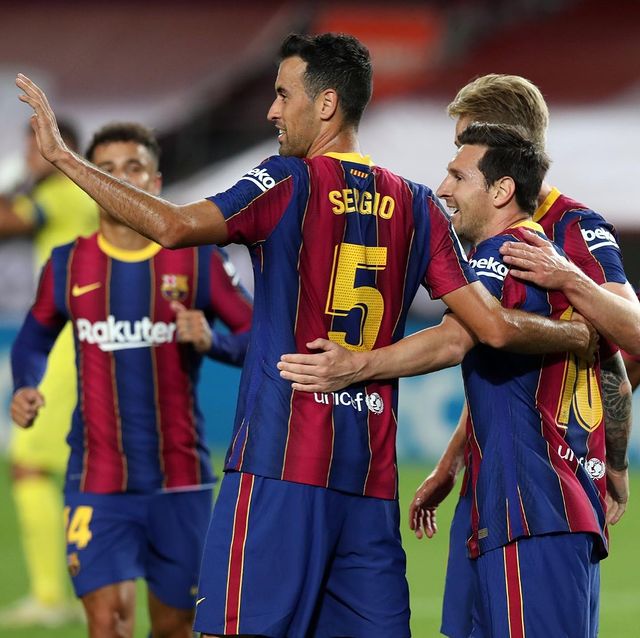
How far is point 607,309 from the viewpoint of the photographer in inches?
143

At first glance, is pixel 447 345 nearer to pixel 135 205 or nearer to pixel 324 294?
pixel 324 294

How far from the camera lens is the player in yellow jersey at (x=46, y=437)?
653cm

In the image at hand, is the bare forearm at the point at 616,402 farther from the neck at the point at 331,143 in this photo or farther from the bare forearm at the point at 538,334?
the neck at the point at 331,143

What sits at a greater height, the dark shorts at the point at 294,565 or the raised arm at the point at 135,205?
the raised arm at the point at 135,205

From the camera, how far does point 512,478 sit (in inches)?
142

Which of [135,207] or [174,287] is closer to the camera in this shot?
[135,207]

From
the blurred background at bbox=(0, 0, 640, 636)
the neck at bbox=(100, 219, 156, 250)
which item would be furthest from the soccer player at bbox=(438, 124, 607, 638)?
the blurred background at bbox=(0, 0, 640, 636)

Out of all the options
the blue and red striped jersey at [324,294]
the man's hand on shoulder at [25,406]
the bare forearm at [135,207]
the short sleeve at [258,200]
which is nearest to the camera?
the bare forearm at [135,207]

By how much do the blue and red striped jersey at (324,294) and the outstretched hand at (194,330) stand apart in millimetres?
1110

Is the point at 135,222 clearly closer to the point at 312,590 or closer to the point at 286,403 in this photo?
the point at 286,403

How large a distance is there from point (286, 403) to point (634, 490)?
7.52m

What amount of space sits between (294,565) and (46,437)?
11.3 feet

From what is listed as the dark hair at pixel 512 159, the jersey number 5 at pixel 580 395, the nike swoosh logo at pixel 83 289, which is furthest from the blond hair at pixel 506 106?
the nike swoosh logo at pixel 83 289

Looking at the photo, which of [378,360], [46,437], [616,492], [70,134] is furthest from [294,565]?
[70,134]
